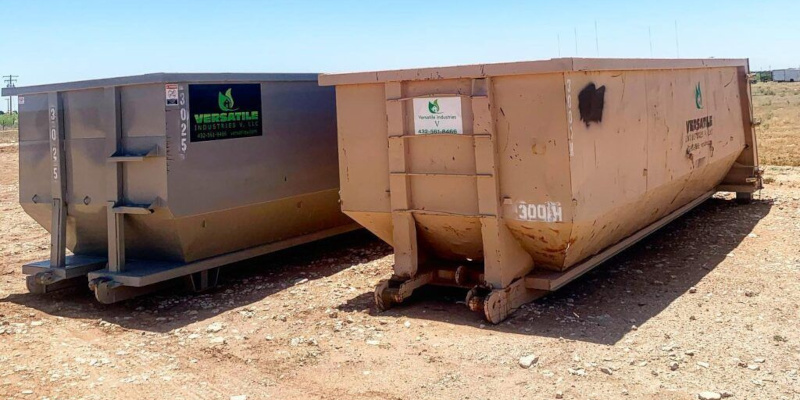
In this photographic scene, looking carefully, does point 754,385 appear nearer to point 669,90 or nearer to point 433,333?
point 433,333

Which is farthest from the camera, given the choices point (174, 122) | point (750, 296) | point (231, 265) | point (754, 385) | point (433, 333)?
point (231, 265)

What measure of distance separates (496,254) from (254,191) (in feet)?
8.82

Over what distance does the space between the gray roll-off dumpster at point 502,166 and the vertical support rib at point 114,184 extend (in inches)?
75.8

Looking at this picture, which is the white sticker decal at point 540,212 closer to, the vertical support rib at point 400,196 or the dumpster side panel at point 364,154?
the vertical support rib at point 400,196

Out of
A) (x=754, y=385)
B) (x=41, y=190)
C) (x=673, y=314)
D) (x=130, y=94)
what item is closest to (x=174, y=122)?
(x=130, y=94)

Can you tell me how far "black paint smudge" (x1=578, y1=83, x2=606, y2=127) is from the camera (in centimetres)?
548

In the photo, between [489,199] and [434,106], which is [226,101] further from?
[489,199]

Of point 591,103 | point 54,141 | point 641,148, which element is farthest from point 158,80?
point 641,148

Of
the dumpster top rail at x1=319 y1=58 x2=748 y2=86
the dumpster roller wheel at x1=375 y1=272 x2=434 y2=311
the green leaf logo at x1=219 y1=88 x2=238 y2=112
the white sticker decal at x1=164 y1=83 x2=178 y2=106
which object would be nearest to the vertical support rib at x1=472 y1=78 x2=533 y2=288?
the dumpster top rail at x1=319 y1=58 x2=748 y2=86

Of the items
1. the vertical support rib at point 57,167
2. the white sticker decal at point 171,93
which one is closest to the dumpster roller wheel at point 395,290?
the white sticker decal at point 171,93

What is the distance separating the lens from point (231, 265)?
25.8 ft

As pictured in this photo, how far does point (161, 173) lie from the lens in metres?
6.45

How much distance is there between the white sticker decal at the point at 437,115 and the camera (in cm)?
577

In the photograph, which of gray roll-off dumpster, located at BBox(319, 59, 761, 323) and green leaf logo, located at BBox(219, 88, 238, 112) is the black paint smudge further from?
green leaf logo, located at BBox(219, 88, 238, 112)
